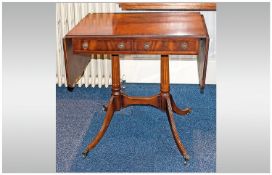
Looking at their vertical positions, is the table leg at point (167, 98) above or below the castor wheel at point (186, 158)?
above

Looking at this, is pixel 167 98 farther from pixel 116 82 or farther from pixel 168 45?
pixel 168 45

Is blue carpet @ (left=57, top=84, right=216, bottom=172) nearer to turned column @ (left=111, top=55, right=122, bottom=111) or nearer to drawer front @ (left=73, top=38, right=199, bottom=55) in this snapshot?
turned column @ (left=111, top=55, right=122, bottom=111)

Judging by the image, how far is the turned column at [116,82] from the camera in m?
2.92

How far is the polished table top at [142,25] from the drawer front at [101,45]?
0.03m

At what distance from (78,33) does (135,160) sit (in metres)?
0.86

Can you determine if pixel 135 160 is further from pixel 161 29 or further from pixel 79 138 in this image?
pixel 161 29

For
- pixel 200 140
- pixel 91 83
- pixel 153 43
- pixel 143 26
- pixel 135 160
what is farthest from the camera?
pixel 91 83

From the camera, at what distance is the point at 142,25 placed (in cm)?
255

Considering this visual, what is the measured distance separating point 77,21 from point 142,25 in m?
1.18

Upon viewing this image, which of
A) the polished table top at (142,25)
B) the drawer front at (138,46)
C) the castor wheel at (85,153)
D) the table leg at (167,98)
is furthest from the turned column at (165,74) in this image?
the castor wheel at (85,153)

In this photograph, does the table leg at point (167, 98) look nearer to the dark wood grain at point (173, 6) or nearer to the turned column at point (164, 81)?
the turned column at point (164, 81)

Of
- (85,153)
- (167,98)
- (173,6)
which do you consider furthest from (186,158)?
(173,6)

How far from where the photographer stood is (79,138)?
118 inches

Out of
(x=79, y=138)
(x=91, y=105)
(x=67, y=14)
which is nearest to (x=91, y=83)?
(x=91, y=105)
